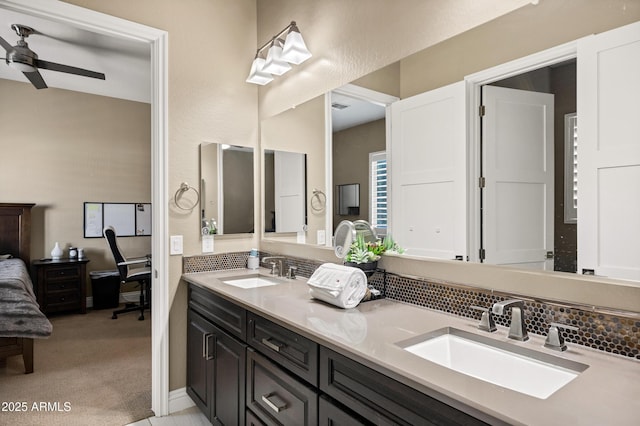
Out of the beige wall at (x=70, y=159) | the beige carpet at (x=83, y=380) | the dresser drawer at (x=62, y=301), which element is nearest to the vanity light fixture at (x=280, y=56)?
the beige carpet at (x=83, y=380)

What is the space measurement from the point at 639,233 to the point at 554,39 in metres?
0.68

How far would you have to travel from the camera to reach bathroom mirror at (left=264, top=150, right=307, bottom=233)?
8.43 ft

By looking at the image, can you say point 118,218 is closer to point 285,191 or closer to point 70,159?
point 70,159

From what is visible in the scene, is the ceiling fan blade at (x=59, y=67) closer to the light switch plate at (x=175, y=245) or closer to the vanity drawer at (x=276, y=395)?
the light switch plate at (x=175, y=245)

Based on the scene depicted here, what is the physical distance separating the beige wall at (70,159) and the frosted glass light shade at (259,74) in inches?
145

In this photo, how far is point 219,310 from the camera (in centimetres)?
202

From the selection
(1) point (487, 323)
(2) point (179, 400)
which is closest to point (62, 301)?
(2) point (179, 400)

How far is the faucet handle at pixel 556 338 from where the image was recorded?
3.66 ft

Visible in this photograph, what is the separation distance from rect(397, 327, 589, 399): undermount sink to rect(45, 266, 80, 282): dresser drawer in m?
4.98

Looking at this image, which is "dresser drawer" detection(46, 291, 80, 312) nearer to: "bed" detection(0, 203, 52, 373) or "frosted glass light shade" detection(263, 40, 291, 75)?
"bed" detection(0, 203, 52, 373)

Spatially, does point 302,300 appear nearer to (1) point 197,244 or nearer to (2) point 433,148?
(2) point 433,148

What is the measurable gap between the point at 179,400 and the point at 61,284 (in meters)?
3.29

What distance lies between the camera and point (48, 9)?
2.05 meters

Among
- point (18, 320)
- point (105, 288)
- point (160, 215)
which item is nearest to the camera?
point (160, 215)
